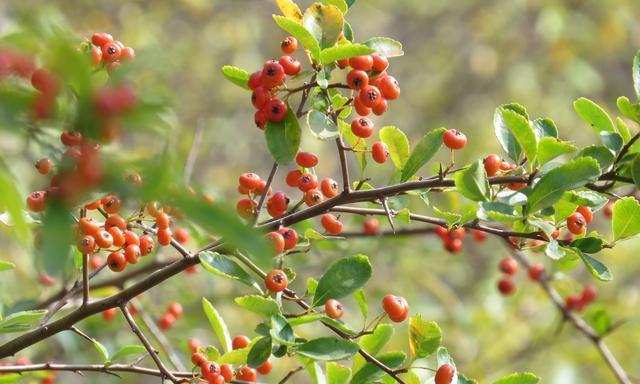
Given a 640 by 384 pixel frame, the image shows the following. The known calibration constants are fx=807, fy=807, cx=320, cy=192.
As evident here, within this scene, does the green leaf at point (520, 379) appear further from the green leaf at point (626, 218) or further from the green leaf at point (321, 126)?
the green leaf at point (321, 126)

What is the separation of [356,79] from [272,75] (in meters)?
0.16

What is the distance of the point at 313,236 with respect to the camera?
1.70 m

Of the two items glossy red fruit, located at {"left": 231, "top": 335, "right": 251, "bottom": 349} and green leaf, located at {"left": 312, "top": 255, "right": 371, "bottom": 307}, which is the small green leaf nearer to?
green leaf, located at {"left": 312, "top": 255, "right": 371, "bottom": 307}

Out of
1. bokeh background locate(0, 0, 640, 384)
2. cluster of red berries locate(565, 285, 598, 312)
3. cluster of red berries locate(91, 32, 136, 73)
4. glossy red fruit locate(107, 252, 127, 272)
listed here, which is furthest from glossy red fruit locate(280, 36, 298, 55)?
bokeh background locate(0, 0, 640, 384)

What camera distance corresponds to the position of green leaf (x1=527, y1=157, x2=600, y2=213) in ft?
4.64

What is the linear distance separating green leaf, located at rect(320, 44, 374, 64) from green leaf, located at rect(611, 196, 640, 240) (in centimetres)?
58

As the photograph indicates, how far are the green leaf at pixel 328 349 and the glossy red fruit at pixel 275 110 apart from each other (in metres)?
0.44

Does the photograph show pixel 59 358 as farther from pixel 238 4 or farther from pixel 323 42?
pixel 238 4

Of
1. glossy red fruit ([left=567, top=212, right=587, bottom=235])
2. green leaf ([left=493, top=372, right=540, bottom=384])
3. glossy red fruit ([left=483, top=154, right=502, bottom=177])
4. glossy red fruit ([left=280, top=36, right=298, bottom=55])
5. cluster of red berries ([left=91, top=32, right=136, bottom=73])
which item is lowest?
green leaf ([left=493, top=372, right=540, bottom=384])

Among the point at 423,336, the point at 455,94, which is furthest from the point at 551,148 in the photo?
the point at 455,94

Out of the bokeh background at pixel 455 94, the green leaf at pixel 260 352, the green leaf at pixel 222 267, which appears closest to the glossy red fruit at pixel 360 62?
the green leaf at pixel 222 267

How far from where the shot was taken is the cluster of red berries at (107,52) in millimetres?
1646

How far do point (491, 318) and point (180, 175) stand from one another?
3.45 meters

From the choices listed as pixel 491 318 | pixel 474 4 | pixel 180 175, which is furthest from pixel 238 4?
pixel 180 175
